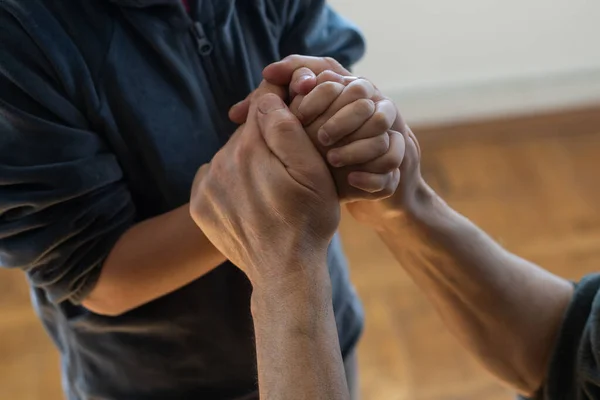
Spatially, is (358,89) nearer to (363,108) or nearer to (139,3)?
(363,108)

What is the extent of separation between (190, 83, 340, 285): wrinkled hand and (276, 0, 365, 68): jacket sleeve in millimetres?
132

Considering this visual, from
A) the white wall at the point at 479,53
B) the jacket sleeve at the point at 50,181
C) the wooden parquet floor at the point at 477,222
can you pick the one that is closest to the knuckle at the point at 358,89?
the jacket sleeve at the point at 50,181

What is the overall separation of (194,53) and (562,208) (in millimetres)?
1380

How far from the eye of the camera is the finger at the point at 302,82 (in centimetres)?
66

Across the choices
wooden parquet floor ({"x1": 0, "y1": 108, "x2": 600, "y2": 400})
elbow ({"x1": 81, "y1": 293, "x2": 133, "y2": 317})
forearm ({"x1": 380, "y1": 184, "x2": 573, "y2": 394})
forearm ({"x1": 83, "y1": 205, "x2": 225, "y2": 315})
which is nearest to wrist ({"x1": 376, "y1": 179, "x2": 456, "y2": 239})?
forearm ({"x1": 380, "y1": 184, "x2": 573, "y2": 394})

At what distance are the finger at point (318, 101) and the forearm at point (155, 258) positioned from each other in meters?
0.16

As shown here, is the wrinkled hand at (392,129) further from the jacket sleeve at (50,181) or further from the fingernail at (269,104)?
the jacket sleeve at (50,181)

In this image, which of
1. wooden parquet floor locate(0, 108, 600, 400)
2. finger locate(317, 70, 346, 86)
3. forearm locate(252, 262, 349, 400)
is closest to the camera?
forearm locate(252, 262, 349, 400)

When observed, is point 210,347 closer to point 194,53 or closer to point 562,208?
point 194,53

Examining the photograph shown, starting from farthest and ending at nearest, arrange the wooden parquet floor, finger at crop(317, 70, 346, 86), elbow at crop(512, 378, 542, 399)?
the wooden parquet floor
elbow at crop(512, 378, 542, 399)
finger at crop(317, 70, 346, 86)

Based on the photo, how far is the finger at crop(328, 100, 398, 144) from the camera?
2.07ft

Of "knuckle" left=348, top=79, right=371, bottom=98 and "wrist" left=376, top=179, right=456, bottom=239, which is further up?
"knuckle" left=348, top=79, right=371, bottom=98

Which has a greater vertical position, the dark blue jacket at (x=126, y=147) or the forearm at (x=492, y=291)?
the dark blue jacket at (x=126, y=147)

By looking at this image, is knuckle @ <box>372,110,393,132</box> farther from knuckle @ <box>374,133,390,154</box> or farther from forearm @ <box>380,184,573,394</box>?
forearm @ <box>380,184,573,394</box>
